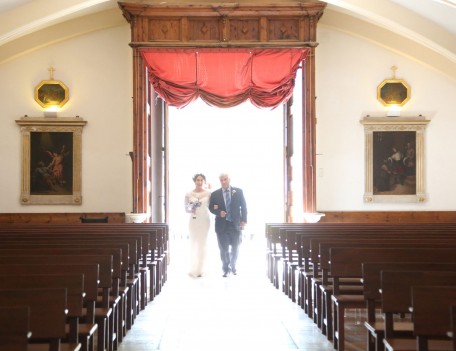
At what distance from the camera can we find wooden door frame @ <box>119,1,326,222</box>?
1214cm

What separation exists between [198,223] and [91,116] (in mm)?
3850

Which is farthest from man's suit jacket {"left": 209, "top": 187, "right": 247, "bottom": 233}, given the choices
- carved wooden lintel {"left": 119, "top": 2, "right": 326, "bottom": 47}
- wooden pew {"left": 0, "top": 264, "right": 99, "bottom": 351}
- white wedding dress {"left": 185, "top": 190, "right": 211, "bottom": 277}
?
wooden pew {"left": 0, "top": 264, "right": 99, "bottom": 351}

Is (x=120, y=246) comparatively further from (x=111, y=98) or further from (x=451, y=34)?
(x=451, y=34)

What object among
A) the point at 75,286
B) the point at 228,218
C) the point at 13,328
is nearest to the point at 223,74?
the point at 228,218

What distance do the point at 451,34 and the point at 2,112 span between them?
29.0 feet

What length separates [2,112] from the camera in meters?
12.9

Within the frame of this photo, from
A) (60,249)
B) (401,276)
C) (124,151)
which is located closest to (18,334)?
(401,276)

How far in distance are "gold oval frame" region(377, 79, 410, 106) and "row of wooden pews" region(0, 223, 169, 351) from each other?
6.81 m

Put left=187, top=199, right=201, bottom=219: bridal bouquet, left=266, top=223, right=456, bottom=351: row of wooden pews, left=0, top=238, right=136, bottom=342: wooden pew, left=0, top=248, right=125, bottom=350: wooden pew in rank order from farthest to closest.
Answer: left=187, top=199, right=201, bottom=219: bridal bouquet → left=0, top=238, right=136, bottom=342: wooden pew → left=0, top=248, right=125, bottom=350: wooden pew → left=266, top=223, right=456, bottom=351: row of wooden pews

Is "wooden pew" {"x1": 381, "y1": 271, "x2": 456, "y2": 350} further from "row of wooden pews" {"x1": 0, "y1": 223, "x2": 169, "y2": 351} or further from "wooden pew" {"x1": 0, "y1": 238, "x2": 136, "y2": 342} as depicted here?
"wooden pew" {"x1": 0, "y1": 238, "x2": 136, "y2": 342}

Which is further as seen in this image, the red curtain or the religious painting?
the religious painting

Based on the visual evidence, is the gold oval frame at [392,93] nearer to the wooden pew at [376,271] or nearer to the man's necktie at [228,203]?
the man's necktie at [228,203]

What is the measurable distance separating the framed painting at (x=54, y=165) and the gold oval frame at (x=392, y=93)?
611 centimetres

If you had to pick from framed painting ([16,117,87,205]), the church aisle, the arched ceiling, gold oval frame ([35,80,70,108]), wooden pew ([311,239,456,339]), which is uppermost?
the arched ceiling
